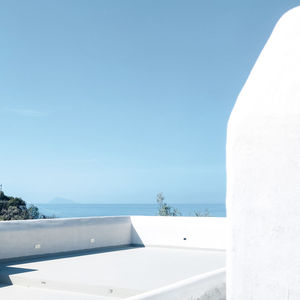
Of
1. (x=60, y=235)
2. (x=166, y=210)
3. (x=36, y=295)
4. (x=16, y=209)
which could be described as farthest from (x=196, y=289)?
(x=16, y=209)

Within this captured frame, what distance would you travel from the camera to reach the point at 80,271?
7863mm

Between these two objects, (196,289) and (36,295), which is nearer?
(196,289)

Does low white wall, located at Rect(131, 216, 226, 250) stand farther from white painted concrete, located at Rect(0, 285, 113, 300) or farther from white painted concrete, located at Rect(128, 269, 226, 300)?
white painted concrete, located at Rect(128, 269, 226, 300)

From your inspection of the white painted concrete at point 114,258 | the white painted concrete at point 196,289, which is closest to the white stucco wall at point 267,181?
the white painted concrete at point 196,289

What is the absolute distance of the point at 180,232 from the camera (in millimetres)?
11469

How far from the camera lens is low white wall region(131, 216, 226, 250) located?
11.1 meters

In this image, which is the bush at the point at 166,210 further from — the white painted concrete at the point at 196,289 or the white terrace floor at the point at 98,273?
the white painted concrete at the point at 196,289

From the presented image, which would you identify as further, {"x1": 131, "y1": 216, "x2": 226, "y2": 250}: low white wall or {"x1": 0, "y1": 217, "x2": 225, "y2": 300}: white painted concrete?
{"x1": 131, "y1": 216, "x2": 226, "y2": 250}: low white wall

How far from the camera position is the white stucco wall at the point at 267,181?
3.27m

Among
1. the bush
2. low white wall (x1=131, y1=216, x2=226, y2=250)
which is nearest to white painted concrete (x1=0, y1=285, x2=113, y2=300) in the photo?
low white wall (x1=131, y1=216, x2=226, y2=250)

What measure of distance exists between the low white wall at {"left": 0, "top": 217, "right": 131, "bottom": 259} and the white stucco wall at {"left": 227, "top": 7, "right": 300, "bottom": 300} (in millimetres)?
6310

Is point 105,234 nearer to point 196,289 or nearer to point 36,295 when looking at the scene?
point 36,295

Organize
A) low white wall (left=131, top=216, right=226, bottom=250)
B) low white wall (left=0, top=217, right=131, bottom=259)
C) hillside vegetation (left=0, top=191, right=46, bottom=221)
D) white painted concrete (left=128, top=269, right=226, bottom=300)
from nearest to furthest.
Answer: white painted concrete (left=128, top=269, right=226, bottom=300)
low white wall (left=0, top=217, right=131, bottom=259)
low white wall (left=131, top=216, right=226, bottom=250)
hillside vegetation (left=0, top=191, right=46, bottom=221)

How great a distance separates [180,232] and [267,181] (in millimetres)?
8288
